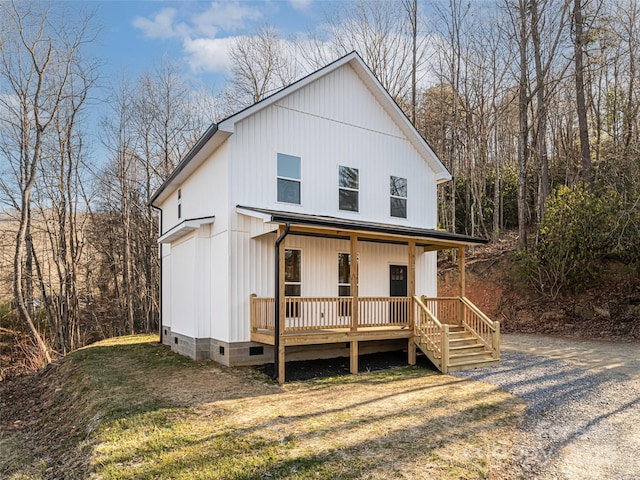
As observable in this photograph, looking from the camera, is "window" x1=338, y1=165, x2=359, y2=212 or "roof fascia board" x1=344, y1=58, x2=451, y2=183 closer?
"window" x1=338, y1=165, x2=359, y2=212

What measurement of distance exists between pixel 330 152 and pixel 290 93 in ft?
6.48

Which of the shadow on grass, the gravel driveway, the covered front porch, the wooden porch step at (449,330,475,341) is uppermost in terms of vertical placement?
the covered front porch

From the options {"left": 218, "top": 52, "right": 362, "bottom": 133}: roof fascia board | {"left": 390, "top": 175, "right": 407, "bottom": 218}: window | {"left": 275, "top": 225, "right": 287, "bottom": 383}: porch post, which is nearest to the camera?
{"left": 275, "top": 225, "right": 287, "bottom": 383}: porch post

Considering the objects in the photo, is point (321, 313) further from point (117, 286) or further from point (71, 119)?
point (71, 119)

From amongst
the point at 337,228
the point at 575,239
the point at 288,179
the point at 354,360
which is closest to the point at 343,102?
the point at 288,179

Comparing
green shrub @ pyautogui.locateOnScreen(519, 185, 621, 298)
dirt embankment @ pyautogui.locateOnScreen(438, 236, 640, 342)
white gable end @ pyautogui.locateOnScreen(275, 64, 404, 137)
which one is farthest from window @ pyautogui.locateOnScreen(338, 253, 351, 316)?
green shrub @ pyautogui.locateOnScreen(519, 185, 621, 298)

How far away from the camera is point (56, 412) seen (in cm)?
909

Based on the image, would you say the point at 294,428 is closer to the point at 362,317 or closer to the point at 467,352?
the point at 362,317

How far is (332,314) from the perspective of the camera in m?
11.3

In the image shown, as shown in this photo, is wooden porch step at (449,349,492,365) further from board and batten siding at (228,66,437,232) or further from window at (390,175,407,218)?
window at (390,175,407,218)

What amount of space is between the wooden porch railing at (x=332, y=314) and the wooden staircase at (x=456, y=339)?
0.53 metres

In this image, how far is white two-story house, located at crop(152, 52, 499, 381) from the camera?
1041 cm

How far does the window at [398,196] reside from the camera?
544 inches

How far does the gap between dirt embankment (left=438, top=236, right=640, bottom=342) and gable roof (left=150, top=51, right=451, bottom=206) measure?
7338 millimetres
